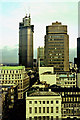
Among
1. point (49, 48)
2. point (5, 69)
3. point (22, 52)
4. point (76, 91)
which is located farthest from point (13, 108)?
point (22, 52)

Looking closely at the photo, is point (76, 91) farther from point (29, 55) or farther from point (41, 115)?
point (29, 55)

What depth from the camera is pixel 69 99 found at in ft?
57.5

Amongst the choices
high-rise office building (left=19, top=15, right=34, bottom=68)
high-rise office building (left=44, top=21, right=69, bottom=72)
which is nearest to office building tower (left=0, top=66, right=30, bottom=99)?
high-rise office building (left=44, top=21, right=69, bottom=72)

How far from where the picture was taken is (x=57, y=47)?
43.7 metres

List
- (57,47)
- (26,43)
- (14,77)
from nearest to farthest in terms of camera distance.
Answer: (14,77) < (57,47) < (26,43)

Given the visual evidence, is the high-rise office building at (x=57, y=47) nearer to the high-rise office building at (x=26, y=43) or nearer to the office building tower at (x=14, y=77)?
the office building tower at (x=14, y=77)

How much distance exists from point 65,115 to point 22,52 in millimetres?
70343

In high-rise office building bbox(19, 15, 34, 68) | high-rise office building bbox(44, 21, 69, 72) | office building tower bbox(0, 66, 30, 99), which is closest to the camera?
office building tower bbox(0, 66, 30, 99)

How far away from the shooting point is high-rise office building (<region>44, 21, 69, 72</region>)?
4281cm

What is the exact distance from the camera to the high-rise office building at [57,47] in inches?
1686

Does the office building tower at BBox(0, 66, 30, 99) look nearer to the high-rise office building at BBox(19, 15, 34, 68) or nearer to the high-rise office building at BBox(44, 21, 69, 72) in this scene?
the high-rise office building at BBox(44, 21, 69, 72)

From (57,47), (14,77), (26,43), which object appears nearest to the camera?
(14,77)

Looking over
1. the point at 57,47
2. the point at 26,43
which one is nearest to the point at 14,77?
the point at 57,47

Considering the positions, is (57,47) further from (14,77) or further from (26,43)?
(26,43)
